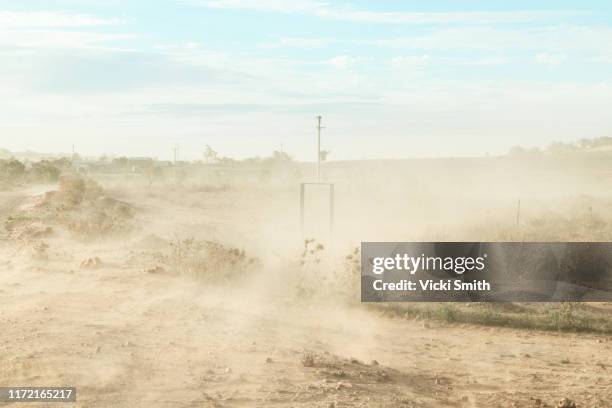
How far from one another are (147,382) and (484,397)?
4.03 meters

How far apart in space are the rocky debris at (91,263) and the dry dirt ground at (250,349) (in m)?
0.03

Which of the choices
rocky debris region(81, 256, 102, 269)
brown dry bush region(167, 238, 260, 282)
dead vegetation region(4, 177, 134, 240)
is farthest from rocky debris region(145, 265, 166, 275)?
dead vegetation region(4, 177, 134, 240)

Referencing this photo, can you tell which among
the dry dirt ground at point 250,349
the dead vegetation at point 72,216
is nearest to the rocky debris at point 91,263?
the dry dirt ground at point 250,349

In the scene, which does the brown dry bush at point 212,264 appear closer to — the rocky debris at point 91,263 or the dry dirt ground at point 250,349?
the dry dirt ground at point 250,349

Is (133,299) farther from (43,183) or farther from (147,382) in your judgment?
(43,183)

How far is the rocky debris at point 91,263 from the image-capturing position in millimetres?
13686

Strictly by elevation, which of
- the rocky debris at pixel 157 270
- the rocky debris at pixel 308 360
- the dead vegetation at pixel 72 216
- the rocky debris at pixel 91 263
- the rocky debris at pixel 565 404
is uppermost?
the dead vegetation at pixel 72 216

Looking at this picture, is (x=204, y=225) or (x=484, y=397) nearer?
(x=484, y=397)

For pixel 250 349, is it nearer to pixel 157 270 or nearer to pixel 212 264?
pixel 212 264

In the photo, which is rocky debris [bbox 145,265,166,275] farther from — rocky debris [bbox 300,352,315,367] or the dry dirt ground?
rocky debris [bbox 300,352,315,367]

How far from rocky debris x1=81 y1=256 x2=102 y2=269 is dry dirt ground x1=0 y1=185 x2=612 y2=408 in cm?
3

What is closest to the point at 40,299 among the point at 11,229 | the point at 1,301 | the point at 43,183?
the point at 1,301

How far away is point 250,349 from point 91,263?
22.2 feet

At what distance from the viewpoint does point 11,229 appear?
19109 millimetres
